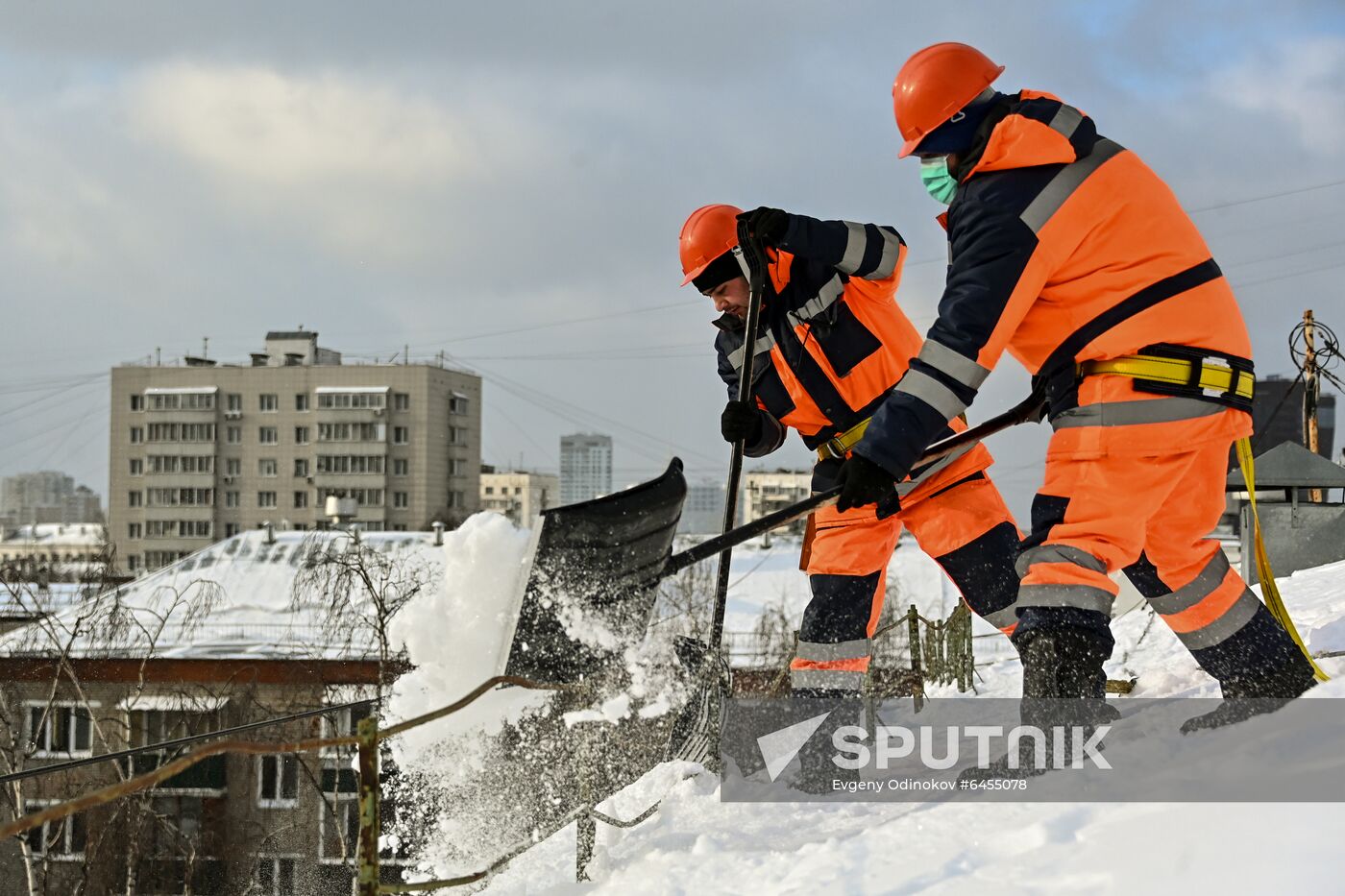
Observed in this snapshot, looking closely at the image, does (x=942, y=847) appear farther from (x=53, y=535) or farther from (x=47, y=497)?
(x=47, y=497)

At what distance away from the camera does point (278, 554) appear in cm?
3186

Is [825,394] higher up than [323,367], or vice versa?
[323,367]

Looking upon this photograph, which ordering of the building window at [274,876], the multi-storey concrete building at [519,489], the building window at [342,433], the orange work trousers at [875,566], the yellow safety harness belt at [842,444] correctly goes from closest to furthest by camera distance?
the orange work trousers at [875,566] < the yellow safety harness belt at [842,444] < the building window at [274,876] < the building window at [342,433] < the multi-storey concrete building at [519,489]

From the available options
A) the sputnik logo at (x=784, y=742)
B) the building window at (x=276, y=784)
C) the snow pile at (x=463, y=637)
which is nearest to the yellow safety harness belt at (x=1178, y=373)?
the sputnik logo at (x=784, y=742)

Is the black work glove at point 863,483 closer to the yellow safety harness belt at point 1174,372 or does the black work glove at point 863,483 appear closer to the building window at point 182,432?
the yellow safety harness belt at point 1174,372

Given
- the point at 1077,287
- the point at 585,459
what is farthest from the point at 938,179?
the point at 585,459

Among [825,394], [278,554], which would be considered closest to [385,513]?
[278,554]

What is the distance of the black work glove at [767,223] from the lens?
3.48 m

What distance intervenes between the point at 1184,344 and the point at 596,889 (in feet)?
5.86

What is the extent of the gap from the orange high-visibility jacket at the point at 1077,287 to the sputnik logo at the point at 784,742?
3.70 ft

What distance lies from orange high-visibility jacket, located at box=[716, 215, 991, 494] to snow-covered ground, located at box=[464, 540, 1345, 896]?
46.7 inches

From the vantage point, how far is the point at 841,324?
3.58m

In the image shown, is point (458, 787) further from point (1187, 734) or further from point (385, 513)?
point (385, 513)

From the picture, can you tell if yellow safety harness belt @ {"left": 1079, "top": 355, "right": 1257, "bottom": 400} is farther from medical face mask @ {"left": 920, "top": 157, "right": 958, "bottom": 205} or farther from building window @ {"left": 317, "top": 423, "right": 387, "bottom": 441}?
building window @ {"left": 317, "top": 423, "right": 387, "bottom": 441}
